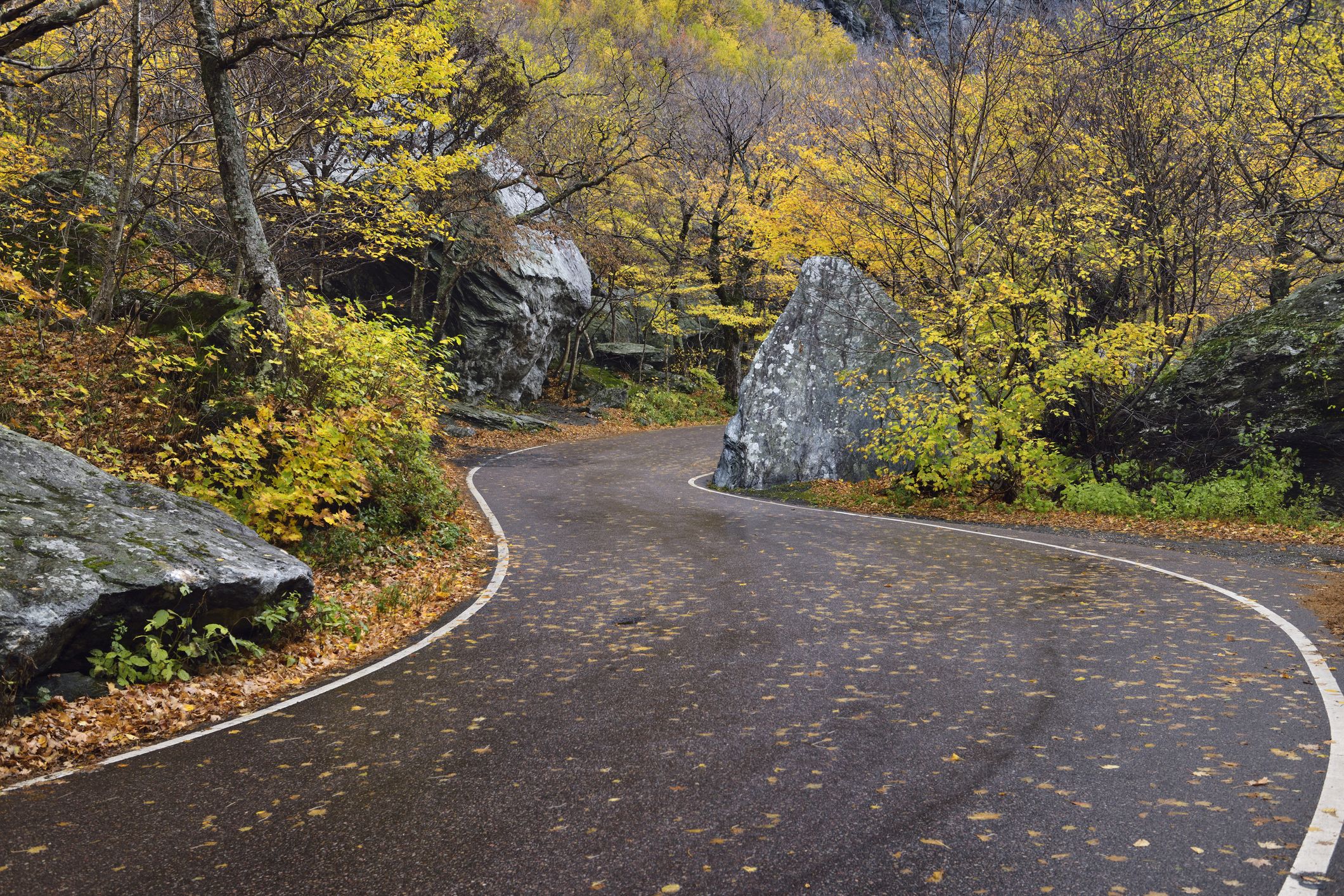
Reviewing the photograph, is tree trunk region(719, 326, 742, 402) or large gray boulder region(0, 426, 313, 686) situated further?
tree trunk region(719, 326, 742, 402)

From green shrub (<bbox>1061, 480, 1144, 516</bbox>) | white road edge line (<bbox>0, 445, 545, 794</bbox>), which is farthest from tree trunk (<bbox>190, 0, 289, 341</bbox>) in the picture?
green shrub (<bbox>1061, 480, 1144, 516</bbox>)

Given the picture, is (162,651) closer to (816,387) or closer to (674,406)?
(816,387)

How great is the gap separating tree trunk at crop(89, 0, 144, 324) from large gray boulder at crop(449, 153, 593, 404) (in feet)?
51.7

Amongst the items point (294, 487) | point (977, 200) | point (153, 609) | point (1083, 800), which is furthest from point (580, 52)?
point (1083, 800)

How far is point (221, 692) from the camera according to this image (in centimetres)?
664

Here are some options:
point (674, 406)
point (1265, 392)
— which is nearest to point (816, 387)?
point (1265, 392)

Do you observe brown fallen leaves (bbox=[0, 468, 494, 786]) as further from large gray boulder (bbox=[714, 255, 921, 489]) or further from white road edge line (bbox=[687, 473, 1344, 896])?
large gray boulder (bbox=[714, 255, 921, 489])

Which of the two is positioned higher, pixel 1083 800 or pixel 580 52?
pixel 580 52

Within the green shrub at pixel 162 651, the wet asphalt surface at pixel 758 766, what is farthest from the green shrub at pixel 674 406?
the green shrub at pixel 162 651

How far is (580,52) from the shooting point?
38.3 meters

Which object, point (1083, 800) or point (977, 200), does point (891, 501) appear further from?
point (1083, 800)

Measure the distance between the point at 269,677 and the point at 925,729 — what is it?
17.4ft

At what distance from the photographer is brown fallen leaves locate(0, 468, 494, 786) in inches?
214

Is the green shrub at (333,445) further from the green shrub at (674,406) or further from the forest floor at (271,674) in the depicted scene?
the green shrub at (674,406)
